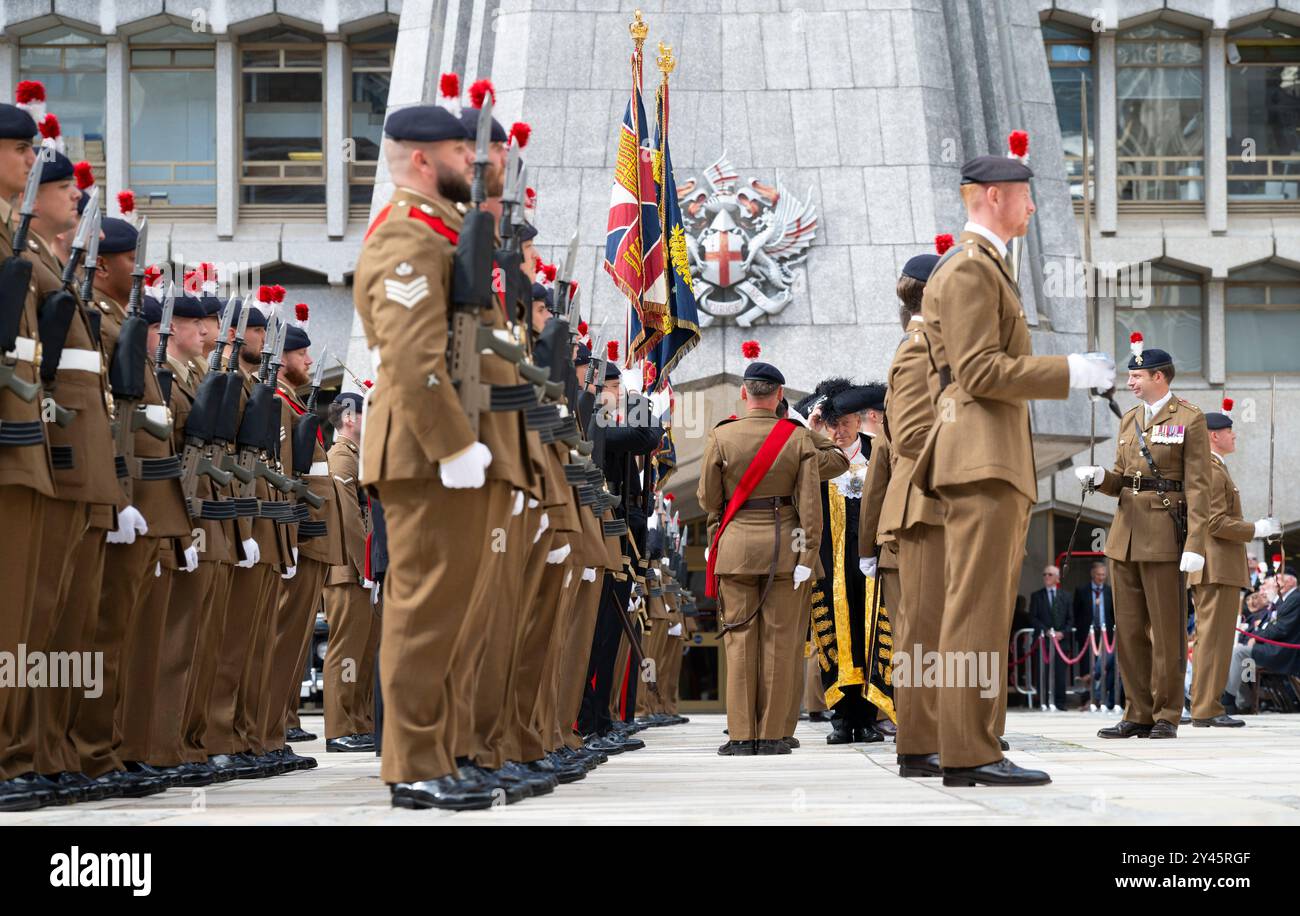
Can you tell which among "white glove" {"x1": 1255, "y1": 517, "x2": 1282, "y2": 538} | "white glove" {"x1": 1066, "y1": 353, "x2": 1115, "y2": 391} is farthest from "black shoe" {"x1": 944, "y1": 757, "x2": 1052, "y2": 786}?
"white glove" {"x1": 1255, "y1": 517, "x2": 1282, "y2": 538}

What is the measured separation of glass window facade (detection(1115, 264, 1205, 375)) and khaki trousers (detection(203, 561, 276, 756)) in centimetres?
2262

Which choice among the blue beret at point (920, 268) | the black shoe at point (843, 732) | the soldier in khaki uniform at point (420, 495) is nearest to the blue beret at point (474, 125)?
the soldier in khaki uniform at point (420, 495)

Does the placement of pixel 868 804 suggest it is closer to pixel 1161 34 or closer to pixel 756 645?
pixel 756 645

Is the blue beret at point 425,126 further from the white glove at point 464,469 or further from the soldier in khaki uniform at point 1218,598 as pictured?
the soldier in khaki uniform at point 1218,598

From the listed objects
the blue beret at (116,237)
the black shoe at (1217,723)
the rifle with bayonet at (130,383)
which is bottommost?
the black shoe at (1217,723)

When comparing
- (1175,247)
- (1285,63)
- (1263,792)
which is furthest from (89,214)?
(1285,63)

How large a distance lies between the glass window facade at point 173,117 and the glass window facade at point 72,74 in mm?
560

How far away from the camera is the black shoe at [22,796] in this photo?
5141 millimetres

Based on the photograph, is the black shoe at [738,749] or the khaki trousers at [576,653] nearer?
the khaki trousers at [576,653]

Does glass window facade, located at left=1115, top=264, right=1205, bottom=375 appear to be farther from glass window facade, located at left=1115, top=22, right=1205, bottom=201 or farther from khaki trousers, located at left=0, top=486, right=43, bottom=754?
khaki trousers, located at left=0, top=486, right=43, bottom=754

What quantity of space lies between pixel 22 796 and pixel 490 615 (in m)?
1.42

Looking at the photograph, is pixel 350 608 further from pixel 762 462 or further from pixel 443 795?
pixel 443 795

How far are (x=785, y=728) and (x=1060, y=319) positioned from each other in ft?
41.2

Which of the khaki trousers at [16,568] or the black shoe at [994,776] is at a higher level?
the khaki trousers at [16,568]
